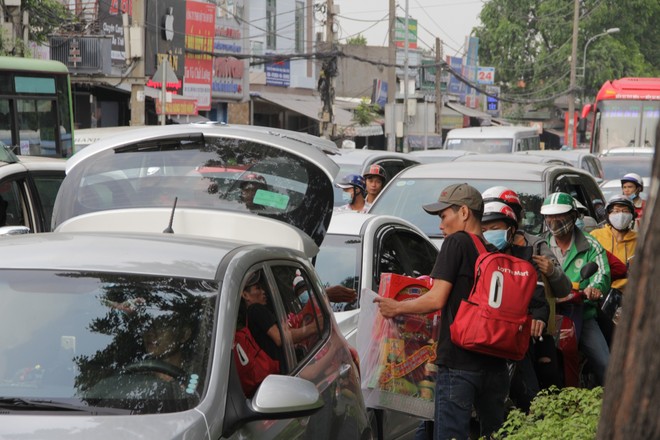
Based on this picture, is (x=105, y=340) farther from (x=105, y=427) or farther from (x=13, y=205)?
(x=13, y=205)

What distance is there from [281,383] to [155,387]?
438 mm

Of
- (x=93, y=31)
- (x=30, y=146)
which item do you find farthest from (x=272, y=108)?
(x=30, y=146)

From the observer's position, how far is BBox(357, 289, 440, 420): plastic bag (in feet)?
21.0

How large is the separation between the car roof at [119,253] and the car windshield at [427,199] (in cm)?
615

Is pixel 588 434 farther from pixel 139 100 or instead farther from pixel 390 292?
pixel 139 100

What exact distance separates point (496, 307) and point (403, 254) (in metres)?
2.52

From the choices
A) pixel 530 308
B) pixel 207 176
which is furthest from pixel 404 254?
pixel 207 176

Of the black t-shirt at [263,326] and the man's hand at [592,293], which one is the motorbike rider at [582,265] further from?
the black t-shirt at [263,326]

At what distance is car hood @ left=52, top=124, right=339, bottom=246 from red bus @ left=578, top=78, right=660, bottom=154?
2704 centimetres

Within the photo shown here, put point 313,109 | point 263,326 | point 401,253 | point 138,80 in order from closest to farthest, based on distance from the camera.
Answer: point 263,326, point 401,253, point 138,80, point 313,109

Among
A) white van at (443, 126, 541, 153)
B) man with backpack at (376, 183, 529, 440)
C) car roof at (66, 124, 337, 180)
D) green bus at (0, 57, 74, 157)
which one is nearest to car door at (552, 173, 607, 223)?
car roof at (66, 124, 337, 180)

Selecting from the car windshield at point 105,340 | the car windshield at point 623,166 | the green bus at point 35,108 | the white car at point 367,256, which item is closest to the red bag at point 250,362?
the car windshield at point 105,340

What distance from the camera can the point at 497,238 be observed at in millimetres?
6875

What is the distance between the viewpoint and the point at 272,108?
1973 inches
